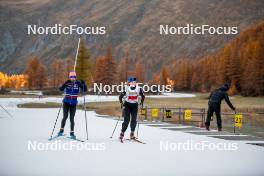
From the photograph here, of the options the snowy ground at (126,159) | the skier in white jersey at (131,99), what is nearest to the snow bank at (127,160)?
the snowy ground at (126,159)

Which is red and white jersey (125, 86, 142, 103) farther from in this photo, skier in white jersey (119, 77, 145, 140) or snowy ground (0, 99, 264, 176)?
snowy ground (0, 99, 264, 176)

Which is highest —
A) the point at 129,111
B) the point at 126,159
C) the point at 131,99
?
the point at 131,99

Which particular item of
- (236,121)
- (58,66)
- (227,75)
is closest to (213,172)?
(236,121)

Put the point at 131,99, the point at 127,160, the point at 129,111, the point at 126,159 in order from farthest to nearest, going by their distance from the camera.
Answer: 1. the point at 129,111
2. the point at 131,99
3. the point at 126,159
4. the point at 127,160

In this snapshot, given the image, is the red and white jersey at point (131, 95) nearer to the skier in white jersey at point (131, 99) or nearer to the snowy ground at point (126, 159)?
the skier in white jersey at point (131, 99)

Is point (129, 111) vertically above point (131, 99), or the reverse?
point (131, 99)

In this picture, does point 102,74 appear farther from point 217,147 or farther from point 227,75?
point 217,147

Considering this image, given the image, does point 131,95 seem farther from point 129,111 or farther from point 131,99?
point 129,111

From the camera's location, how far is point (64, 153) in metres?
12.2

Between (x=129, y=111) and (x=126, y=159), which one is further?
(x=129, y=111)

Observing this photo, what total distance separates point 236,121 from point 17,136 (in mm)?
8725

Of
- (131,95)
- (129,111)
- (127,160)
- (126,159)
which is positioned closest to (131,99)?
(131,95)

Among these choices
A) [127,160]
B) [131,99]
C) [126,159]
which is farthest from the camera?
[131,99]

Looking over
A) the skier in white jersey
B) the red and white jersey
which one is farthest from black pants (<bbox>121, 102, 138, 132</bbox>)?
the red and white jersey
